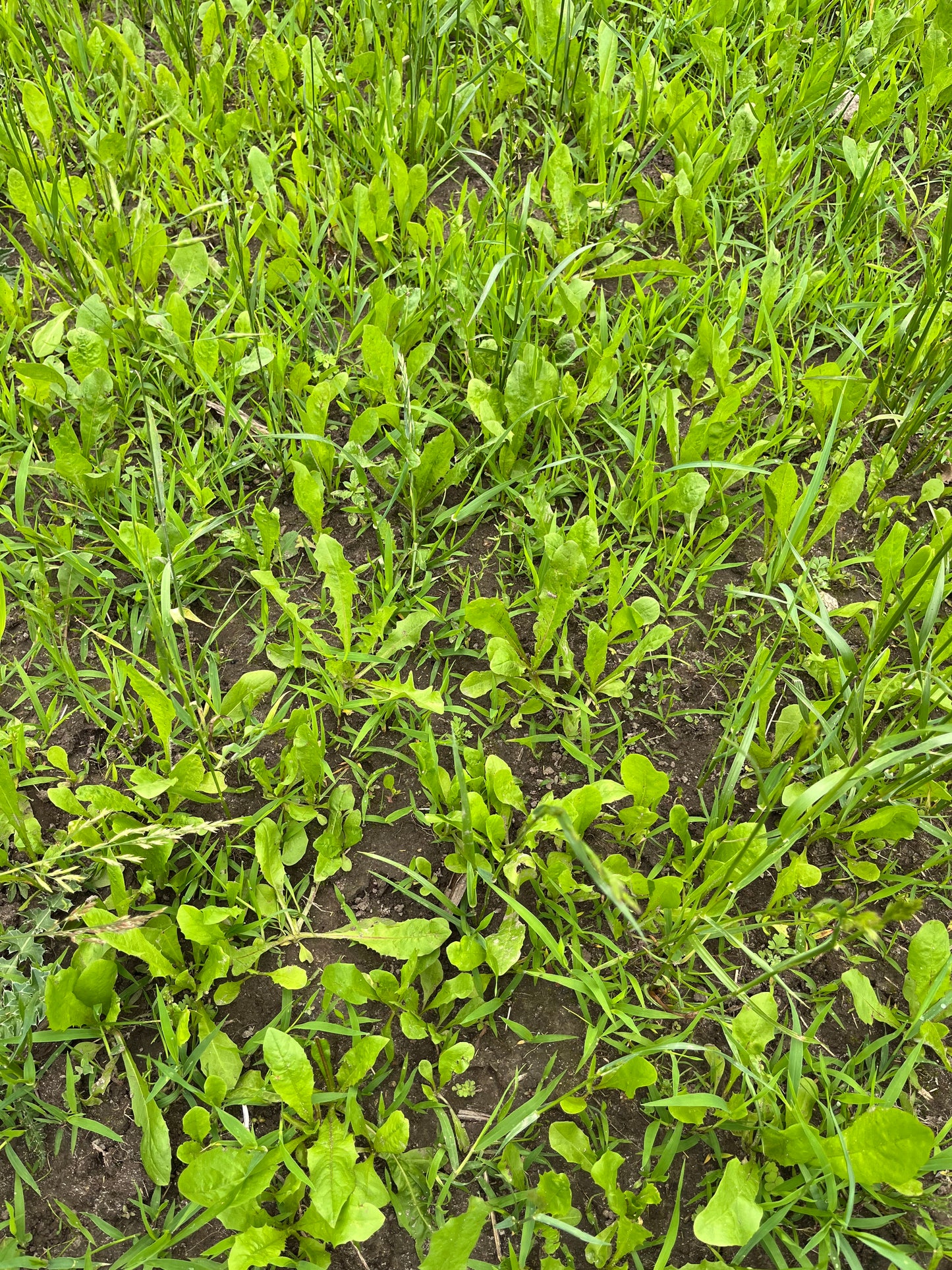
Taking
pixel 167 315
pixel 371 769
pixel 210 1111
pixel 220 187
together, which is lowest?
pixel 210 1111

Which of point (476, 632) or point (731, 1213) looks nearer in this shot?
point (731, 1213)

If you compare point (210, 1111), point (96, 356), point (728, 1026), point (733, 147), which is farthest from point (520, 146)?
point (210, 1111)

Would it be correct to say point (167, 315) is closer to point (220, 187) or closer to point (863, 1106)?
point (220, 187)

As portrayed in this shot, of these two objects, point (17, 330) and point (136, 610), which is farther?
point (17, 330)

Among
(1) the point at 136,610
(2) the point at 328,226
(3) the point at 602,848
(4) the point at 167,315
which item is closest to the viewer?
(3) the point at 602,848

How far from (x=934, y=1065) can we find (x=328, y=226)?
2250mm

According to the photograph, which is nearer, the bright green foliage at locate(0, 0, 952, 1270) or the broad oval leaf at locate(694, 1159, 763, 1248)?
the broad oval leaf at locate(694, 1159, 763, 1248)

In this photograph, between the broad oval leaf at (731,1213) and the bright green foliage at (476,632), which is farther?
the bright green foliage at (476,632)

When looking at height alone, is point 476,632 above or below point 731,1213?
above

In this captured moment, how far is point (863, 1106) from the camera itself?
145cm

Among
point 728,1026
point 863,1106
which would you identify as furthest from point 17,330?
point 863,1106

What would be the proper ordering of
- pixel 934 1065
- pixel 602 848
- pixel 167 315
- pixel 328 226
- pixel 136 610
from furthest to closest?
pixel 328 226
pixel 167 315
pixel 136 610
pixel 602 848
pixel 934 1065

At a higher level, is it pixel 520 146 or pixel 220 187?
pixel 520 146

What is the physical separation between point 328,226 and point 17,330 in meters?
0.80
